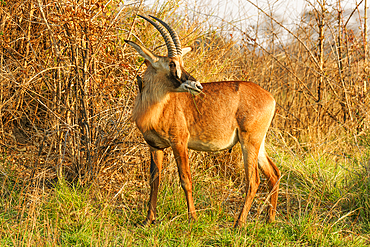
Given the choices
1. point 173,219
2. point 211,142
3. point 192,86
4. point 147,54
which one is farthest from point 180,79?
point 173,219

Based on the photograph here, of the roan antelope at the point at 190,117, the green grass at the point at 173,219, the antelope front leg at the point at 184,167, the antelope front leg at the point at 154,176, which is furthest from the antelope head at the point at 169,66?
the green grass at the point at 173,219

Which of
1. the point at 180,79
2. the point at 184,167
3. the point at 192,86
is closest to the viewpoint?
the point at 192,86

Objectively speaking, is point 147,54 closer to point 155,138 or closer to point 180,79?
point 180,79

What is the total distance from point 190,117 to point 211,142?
1.25ft

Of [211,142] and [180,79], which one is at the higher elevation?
[180,79]

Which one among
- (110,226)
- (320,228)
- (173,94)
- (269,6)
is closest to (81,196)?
(110,226)

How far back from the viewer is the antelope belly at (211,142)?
4.48 metres

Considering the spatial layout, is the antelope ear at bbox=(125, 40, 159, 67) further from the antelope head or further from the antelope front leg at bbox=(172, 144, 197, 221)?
the antelope front leg at bbox=(172, 144, 197, 221)

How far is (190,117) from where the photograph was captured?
4500mm

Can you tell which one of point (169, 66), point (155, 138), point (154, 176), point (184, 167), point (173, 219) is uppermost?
point (169, 66)

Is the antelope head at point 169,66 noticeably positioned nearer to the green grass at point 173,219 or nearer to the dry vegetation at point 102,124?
the dry vegetation at point 102,124

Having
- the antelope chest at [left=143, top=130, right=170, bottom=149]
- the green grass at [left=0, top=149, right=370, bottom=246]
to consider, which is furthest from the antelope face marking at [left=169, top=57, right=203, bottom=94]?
the green grass at [left=0, top=149, right=370, bottom=246]

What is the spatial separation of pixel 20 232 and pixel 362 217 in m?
3.77

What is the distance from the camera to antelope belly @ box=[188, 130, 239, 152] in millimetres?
4480
